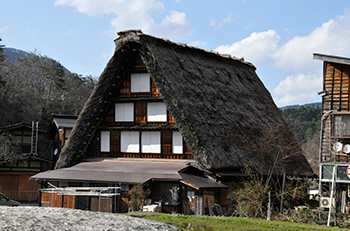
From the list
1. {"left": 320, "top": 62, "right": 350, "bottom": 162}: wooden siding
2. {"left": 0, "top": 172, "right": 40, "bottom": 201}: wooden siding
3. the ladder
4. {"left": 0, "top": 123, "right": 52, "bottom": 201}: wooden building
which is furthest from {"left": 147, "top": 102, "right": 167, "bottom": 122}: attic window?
the ladder

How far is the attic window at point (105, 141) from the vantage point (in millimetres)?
29816

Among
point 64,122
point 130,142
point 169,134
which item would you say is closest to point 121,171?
point 130,142

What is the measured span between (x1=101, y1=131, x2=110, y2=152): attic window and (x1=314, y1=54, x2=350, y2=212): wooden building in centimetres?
1297

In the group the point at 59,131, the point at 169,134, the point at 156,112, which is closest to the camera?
the point at 169,134

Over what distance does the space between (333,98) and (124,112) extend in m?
12.6

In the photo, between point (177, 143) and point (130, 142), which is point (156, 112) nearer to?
point (177, 143)

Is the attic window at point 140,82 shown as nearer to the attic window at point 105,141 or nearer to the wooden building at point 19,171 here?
the attic window at point 105,141

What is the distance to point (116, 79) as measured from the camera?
29.2m

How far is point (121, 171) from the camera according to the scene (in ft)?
87.5

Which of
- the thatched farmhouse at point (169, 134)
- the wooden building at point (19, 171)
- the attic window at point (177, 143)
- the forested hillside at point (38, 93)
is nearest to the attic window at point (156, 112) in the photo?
the thatched farmhouse at point (169, 134)

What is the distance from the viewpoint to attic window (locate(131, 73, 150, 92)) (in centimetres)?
2834

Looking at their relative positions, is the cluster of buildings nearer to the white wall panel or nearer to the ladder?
the white wall panel

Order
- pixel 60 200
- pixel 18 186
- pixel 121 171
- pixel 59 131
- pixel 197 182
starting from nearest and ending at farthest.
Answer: pixel 197 182, pixel 60 200, pixel 121 171, pixel 18 186, pixel 59 131

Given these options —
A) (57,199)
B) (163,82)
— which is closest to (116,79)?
(163,82)
